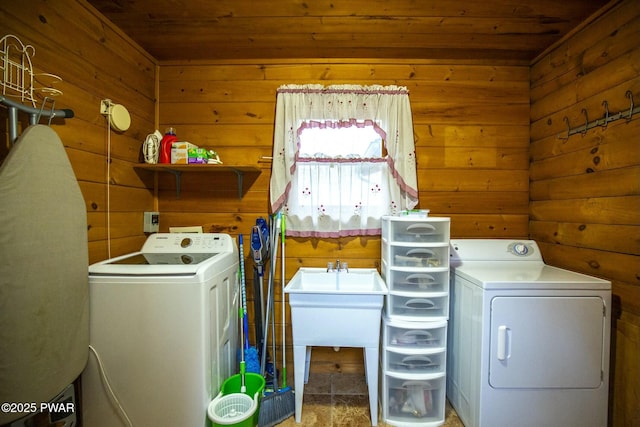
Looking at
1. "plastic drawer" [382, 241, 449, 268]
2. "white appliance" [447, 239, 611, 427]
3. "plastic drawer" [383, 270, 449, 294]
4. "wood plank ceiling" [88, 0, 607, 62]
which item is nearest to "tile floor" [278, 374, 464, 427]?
"white appliance" [447, 239, 611, 427]

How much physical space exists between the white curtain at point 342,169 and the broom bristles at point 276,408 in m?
1.01

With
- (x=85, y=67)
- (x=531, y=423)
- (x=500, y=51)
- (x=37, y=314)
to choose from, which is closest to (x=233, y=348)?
(x=37, y=314)

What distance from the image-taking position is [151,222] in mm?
1910

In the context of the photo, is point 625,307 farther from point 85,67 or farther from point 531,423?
point 85,67

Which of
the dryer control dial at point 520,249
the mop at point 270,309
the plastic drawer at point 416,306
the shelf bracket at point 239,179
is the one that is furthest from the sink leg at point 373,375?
the shelf bracket at point 239,179

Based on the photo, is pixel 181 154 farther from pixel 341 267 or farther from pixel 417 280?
pixel 417 280

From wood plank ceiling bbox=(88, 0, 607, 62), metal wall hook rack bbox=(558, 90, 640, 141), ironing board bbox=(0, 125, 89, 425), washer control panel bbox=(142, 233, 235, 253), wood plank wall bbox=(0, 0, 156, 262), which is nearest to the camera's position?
ironing board bbox=(0, 125, 89, 425)

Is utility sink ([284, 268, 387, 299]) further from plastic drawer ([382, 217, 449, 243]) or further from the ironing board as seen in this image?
the ironing board

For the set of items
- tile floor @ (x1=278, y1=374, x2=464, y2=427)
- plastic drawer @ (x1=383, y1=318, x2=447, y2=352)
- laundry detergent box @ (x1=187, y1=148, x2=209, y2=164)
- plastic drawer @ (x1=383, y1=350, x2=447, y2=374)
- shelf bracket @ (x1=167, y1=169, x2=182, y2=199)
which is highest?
laundry detergent box @ (x1=187, y1=148, x2=209, y2=164)

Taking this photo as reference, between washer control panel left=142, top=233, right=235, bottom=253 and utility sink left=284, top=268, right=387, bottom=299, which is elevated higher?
washer control panel left=142, top=233, right=235, bottom=253

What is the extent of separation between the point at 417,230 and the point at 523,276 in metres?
0.59

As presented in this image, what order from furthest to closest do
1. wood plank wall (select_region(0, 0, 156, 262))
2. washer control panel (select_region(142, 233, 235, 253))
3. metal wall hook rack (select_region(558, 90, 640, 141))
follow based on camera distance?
washer control panel (select_region(142, 233, 235, 253)), metal wall hook rack (select_region(558, 90, 640, 141)), wood plank wall (select_region(0, 0, 156, 262))

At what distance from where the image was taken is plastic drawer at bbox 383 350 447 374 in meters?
1.51

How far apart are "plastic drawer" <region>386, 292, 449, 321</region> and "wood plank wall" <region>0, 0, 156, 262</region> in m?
1.69
